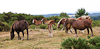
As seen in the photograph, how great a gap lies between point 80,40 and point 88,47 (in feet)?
1.27

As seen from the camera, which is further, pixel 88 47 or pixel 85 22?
→ pixel 85 22

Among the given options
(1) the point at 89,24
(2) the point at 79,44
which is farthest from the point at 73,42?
(1) the point at 89,24

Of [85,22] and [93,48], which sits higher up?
[85,22]

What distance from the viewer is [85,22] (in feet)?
26.7

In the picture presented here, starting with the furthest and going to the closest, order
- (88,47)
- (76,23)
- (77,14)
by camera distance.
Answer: (77,14) < (76,23) < (88,47)

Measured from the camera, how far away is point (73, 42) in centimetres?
394

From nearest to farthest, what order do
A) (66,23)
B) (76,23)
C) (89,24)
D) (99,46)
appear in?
(99,46) → (89,24) → (76,23) → (66,23)

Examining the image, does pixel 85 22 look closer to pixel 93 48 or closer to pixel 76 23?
pixel 76 23

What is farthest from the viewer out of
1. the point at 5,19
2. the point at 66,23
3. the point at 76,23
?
the point at 5,19

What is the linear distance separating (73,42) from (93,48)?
2.45 ft

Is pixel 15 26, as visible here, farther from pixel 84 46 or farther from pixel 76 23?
pixel 84 46

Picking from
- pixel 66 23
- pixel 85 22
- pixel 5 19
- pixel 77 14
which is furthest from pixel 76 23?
pixel 77 14

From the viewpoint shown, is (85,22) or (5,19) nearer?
(85,22)

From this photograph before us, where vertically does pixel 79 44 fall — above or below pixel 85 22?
below
